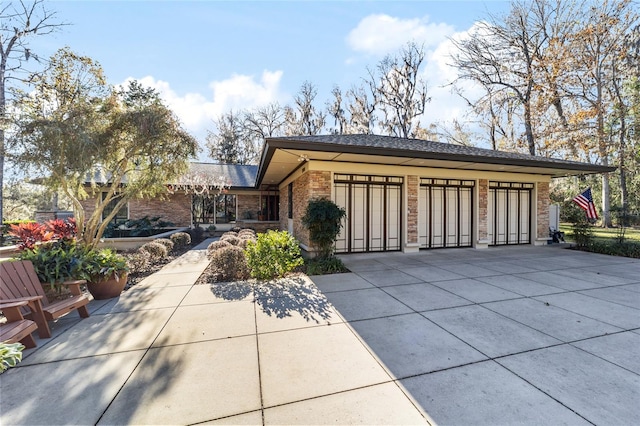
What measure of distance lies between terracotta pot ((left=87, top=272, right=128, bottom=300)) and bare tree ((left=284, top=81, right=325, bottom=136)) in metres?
22.9

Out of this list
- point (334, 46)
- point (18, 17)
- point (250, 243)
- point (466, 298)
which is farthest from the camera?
point (18, 17)

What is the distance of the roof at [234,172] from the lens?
17.0 m

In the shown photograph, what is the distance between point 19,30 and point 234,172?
40.4 feet

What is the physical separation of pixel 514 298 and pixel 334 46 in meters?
11.3

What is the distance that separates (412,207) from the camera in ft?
28.8

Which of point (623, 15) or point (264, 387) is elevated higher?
point (623, 15)

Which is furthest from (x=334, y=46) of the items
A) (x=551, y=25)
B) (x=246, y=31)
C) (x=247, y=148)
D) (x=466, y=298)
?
(x=247, y=148)

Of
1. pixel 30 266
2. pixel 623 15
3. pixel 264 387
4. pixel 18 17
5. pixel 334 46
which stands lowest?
pixel 264 387

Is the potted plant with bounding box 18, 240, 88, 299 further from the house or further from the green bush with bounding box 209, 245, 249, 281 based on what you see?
the house

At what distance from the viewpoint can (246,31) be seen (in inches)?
315

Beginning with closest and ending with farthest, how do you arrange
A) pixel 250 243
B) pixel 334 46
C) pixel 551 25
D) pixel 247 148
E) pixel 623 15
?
1. pixel 250 243
2. pixel 334 46
3. pixel 623 15
4. pixel 551 25
5. pixel 247 148

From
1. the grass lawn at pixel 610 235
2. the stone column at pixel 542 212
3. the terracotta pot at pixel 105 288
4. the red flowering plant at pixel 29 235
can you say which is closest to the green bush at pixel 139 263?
the red flowering plant at pixel 29 235

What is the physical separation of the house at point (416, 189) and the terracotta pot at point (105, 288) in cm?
403

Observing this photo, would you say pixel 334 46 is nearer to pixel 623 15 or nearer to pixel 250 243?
pixel 250 243
